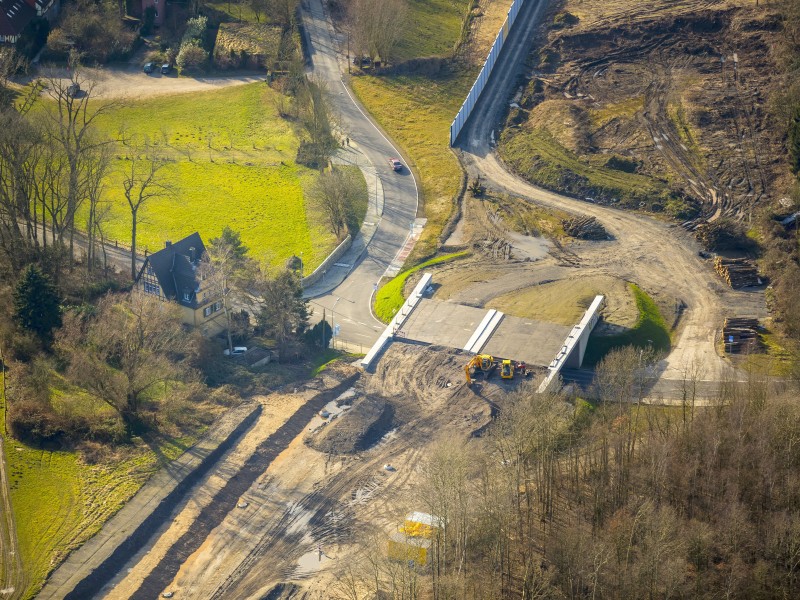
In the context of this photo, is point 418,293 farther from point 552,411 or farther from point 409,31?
point 409,31

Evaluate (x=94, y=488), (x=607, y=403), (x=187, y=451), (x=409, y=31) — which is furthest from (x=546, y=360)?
(x=409, y=31)

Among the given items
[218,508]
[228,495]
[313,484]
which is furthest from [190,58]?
[218,508]

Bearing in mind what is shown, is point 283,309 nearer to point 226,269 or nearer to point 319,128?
point 226,269

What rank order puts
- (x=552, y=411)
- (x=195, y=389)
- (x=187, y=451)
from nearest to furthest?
(x=552, y=411), (x=187, y=451), (x=195, y=389)

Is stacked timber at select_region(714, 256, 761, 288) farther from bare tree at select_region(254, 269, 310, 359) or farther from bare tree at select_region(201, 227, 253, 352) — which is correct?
bare tree at select_region(201, 227, 253, 352)

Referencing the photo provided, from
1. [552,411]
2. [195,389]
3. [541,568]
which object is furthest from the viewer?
[195,389]

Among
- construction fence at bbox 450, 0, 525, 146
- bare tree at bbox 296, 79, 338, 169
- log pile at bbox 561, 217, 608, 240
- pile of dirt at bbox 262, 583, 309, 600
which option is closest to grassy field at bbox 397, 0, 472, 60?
construction fence at bbox 450, 0, 525, 146
